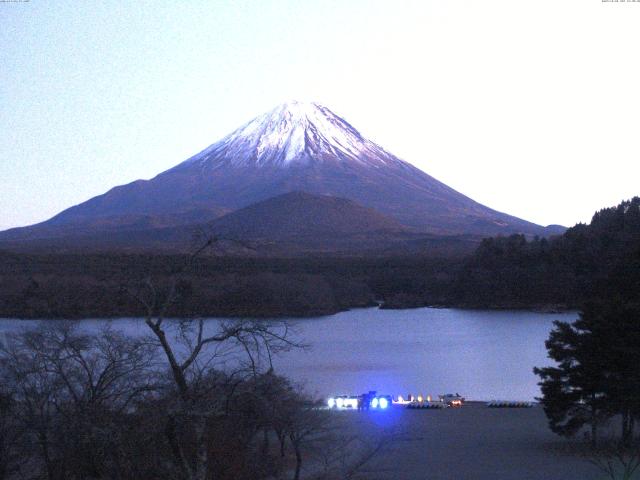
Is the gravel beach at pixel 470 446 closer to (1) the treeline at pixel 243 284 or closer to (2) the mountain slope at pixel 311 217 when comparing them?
(1) the treeline at pixel 243 284

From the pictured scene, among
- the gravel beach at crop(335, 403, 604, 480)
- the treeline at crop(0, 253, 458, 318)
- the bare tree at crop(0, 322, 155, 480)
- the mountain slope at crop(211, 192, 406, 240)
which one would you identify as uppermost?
the mountain slope at crop(211, 192, 406, 240)

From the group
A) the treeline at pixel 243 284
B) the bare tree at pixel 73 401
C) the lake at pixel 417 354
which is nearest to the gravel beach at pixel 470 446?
the lake at pixel 417 354

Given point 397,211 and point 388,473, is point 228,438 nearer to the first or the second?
point 388,473

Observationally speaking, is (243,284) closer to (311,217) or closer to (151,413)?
(151,413)

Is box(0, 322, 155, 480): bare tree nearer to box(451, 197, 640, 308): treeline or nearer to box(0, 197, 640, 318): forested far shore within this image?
box(0, 197, 640, 318): forested far shore

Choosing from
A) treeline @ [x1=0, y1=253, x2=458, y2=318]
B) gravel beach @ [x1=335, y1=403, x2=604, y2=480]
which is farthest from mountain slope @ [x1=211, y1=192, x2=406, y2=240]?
gravel beach @ [x1=335, y1=403, x2=604, y2=480]

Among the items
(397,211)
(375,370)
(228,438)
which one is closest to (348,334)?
(375,370)

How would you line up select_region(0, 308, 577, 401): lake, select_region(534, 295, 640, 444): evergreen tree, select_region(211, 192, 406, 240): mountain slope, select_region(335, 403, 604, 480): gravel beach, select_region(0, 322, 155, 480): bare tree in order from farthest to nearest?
select_region(211, 192, 406, 240): mountain slope
select_region(0, 308, 577, 401): lake
select_region(534, 295, 640, 444): evergreen tree
select_region(335, 403, 604, 480): gravel beach
select_region(0, 322, 155, 480): bare tree
